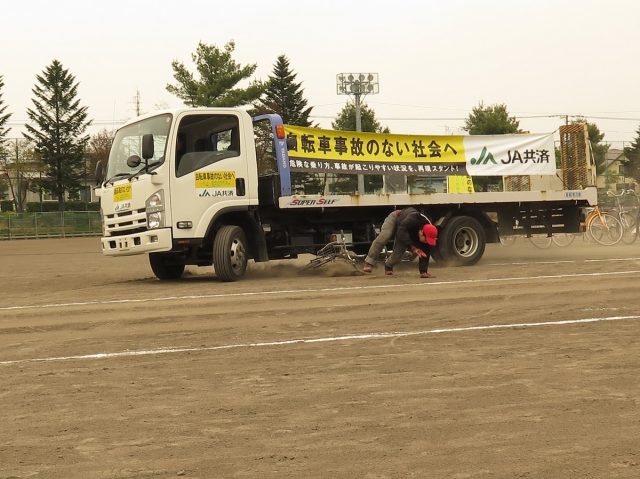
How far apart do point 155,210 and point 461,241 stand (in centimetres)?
614

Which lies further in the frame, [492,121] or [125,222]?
[492,121]

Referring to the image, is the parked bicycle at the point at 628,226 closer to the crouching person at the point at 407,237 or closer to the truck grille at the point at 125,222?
the crouching person at the point at 407,237

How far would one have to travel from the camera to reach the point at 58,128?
72000mm

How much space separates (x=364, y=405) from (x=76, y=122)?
2781 inches

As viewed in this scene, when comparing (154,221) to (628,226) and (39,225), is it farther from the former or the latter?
(39,225)

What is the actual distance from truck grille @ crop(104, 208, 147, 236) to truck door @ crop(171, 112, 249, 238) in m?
0.58

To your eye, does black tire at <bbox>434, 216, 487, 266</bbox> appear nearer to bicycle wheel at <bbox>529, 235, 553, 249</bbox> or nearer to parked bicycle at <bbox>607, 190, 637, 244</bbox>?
parked bicycle at <bbox>607, 190, 637, 244</bbox>

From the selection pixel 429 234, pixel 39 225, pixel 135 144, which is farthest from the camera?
pixel 39 225

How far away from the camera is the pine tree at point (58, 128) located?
72000 millimetres

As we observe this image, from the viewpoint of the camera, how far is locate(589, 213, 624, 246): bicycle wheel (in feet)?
72.4

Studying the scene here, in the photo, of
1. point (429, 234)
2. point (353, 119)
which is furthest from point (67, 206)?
point (429, 234)

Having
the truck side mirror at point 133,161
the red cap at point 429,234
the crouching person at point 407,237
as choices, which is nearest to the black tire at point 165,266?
the truck side mirror at point 133,161

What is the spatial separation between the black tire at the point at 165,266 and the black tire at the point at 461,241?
496 centimetres

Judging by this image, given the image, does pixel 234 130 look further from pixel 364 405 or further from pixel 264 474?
pixel 264 474
